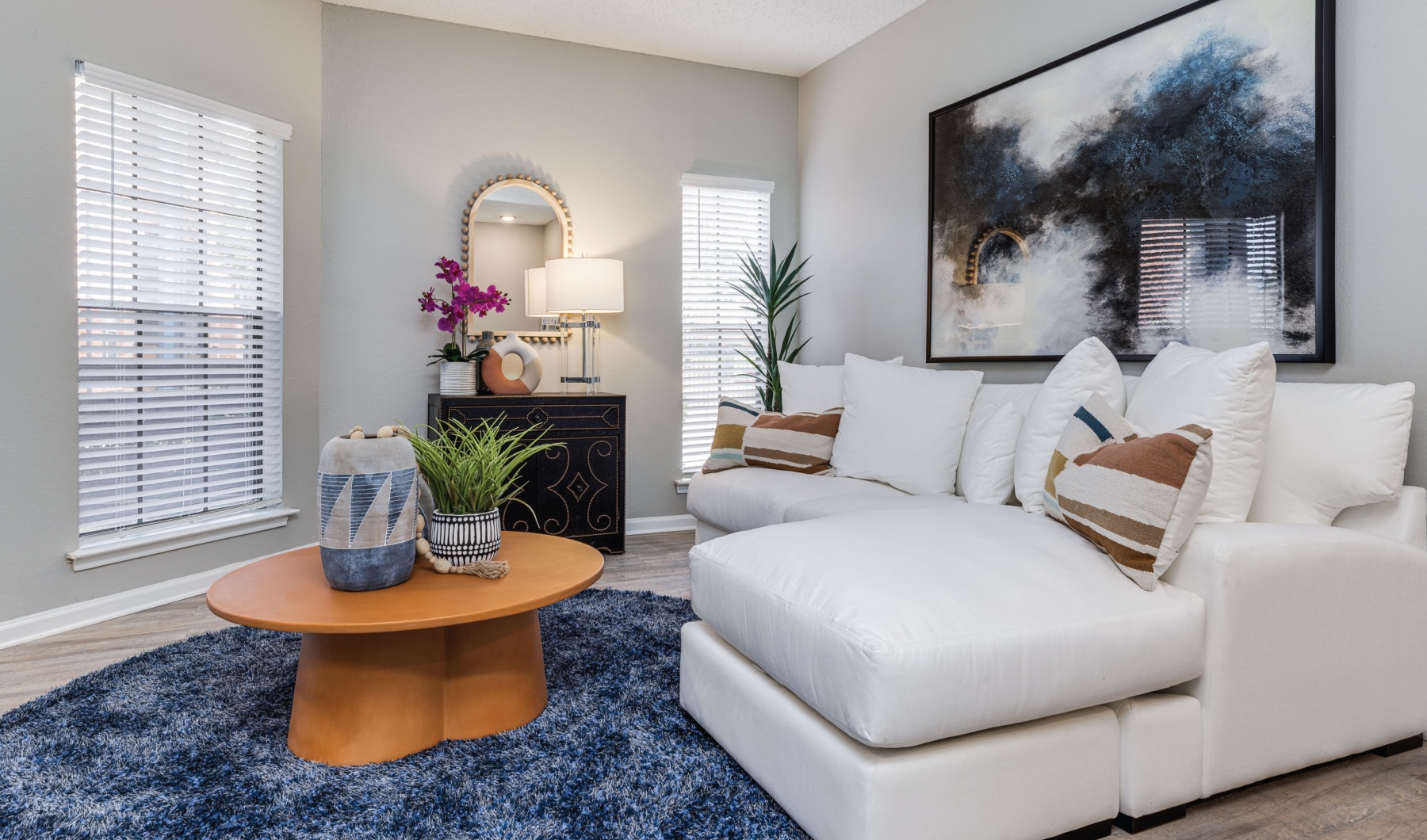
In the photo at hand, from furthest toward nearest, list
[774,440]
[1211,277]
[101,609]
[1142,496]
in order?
[774,440] < [101,609] < [1211,277] < [1142,496]

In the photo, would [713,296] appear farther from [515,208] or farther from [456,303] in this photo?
[456,303]

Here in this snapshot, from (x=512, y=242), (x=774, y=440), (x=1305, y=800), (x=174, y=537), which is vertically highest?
(x=512, y=242)

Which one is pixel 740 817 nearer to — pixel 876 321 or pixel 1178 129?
pixel 1178 129

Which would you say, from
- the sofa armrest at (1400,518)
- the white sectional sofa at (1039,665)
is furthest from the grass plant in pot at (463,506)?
the sofa armrest at (1400,518)

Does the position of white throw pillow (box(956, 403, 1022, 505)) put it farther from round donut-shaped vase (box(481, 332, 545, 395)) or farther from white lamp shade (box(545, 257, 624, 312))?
round donut-shaped vase (box(481, 332, 545, 395))

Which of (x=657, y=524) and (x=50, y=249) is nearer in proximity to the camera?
(x=50, y=249)

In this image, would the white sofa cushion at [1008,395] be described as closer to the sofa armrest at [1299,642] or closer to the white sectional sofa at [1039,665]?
the white sectional sofa at [1039,665]

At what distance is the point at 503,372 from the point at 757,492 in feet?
5.06

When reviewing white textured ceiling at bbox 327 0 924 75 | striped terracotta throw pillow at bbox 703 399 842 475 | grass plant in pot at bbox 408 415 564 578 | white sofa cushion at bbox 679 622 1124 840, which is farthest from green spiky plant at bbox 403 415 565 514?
white textured ceiling at bbox 327 0 924 75

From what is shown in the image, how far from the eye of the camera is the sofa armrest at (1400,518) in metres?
1.85

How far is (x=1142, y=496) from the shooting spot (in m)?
1.60

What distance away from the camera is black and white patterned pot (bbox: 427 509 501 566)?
2.01 metres

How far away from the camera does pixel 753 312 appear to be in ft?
15.7

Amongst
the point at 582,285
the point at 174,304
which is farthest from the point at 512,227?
the point at 174,304
